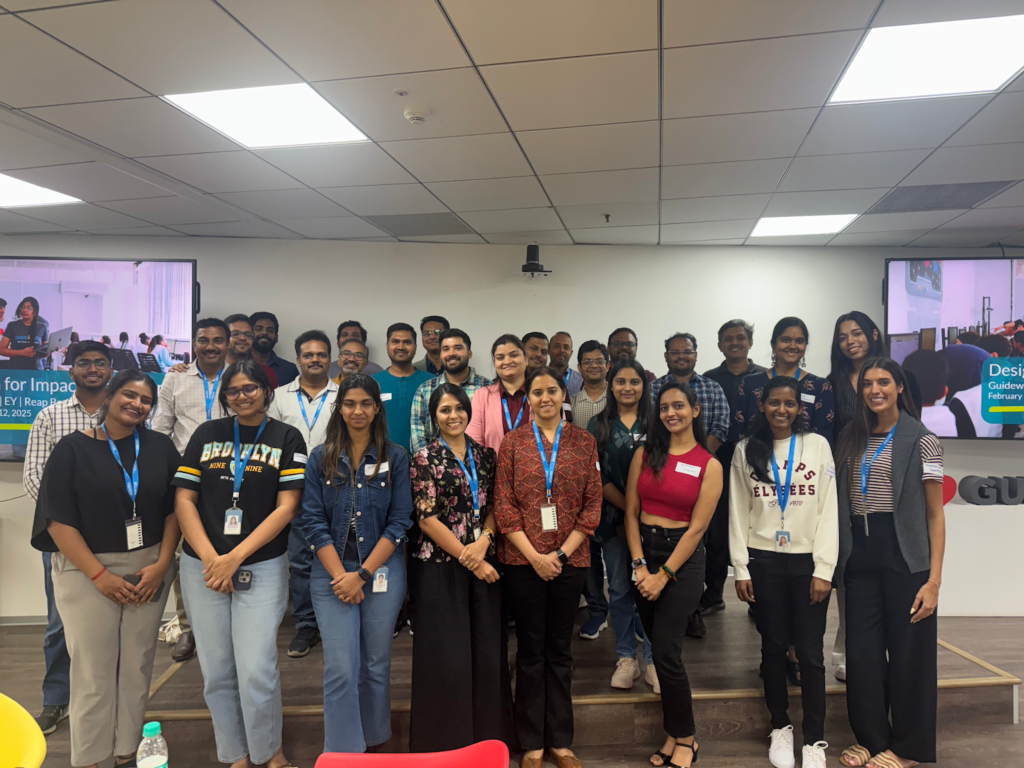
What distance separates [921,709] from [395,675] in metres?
2.54

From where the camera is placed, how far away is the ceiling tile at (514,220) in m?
4.59

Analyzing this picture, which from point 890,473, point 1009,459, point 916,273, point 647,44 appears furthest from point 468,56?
point 1009,459

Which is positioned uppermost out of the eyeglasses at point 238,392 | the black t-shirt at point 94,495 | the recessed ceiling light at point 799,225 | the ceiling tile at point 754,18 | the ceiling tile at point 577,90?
the recessed ceiling light at point 799,225

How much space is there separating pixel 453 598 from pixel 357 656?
1.53 ft

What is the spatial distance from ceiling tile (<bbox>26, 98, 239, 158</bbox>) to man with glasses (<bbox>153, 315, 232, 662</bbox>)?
3.23 ft

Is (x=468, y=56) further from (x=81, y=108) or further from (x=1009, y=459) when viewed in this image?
(x=1009, y=459)

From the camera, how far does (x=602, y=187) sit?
398 cm

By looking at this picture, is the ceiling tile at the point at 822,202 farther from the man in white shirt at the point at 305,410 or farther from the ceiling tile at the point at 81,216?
the ceiling tile at the point at 81,216

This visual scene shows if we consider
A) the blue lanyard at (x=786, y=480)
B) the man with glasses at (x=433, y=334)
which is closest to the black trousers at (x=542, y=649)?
the blue lanyard at (x=786, y=480)

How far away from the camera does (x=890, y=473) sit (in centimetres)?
265

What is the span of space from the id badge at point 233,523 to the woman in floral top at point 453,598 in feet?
2.37

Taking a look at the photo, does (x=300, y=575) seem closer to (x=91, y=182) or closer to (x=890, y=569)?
(x=91, y=182)

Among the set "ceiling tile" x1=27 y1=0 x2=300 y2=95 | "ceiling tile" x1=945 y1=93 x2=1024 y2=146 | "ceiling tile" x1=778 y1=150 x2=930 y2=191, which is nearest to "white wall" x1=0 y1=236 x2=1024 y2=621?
"ceiling tile" x1=778 y1=150 x2=930 y2=191

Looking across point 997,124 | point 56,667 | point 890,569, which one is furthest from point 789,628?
point 56,667
